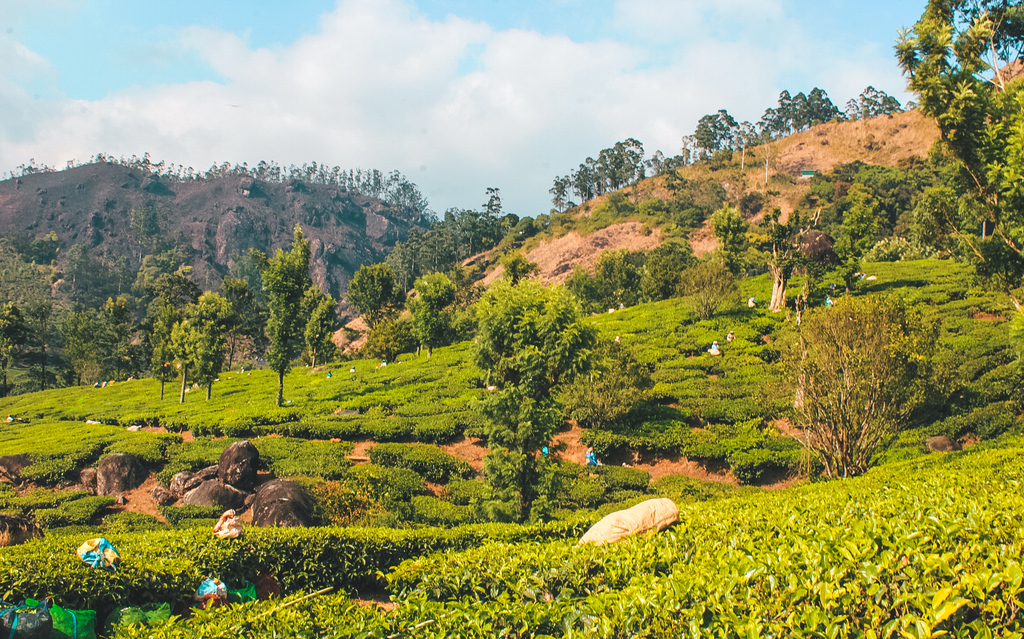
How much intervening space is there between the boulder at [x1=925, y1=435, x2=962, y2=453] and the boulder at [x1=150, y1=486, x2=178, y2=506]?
945 inches

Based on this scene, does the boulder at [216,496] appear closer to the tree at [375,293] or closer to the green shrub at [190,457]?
the green shrub at [190,457]

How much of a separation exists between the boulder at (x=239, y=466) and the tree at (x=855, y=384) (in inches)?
636

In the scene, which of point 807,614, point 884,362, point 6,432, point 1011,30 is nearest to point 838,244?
point 1011,30

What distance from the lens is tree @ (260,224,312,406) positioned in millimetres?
28562

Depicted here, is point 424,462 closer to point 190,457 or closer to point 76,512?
point 190,457

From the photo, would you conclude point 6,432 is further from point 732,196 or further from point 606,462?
point 732,196

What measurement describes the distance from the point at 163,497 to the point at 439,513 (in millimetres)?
8984

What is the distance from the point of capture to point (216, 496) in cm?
1688

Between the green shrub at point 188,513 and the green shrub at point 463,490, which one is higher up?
the green shrub at point 188,513

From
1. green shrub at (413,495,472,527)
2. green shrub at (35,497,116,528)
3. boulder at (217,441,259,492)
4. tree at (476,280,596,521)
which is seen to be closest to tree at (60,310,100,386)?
green shrub at (35,497,116,528)

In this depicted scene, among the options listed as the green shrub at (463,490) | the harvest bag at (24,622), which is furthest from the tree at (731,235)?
the harvest bag at (24,622)

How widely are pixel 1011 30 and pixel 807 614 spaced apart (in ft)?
A: 56.3

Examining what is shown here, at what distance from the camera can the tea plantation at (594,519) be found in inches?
190

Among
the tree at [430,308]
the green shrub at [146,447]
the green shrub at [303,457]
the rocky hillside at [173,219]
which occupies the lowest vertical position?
the green shrub at [303,457]
